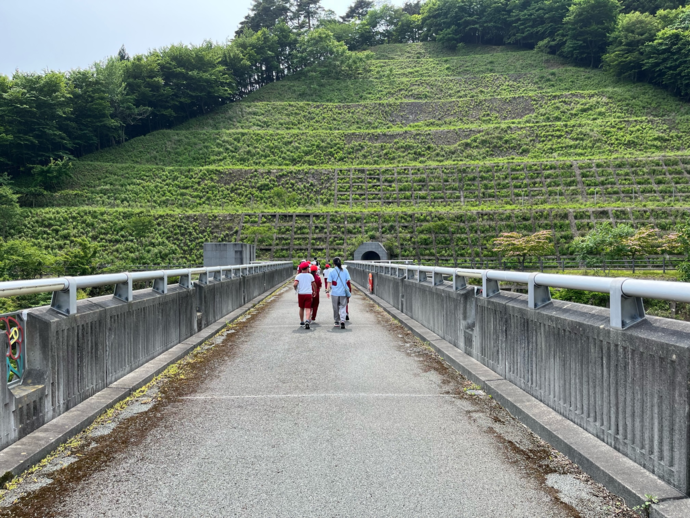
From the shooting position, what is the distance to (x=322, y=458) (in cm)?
459

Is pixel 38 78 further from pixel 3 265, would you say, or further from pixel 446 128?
pixel 446 128

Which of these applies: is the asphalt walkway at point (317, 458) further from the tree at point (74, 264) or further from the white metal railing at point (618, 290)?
the tree at point (74, 264)

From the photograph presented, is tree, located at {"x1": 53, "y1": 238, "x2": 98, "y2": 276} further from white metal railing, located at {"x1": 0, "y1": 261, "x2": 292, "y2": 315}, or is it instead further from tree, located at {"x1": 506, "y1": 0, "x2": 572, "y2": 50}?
tree, located at {"x1": 506, "y1": 0, "x2": 572, "y2": 50}

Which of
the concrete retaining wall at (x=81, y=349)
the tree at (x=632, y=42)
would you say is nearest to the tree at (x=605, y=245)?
the concrete retaining wall at (x=81, y=349)

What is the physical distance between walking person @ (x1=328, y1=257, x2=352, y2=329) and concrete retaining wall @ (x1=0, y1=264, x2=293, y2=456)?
443cm

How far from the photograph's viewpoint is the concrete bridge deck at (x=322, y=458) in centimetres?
370

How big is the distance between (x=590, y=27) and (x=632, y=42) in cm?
1518

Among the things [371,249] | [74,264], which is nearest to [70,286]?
[74,264]

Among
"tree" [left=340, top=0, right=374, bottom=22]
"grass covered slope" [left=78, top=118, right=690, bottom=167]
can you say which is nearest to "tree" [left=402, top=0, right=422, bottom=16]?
"tree" [left=340, top=0, right=374, bottom=22]

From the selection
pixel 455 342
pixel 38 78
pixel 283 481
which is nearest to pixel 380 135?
pixel 38 78

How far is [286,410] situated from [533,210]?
210 feet

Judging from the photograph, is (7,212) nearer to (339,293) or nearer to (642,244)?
(339,293)

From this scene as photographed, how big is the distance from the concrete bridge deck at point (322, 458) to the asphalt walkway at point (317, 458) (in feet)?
0.05

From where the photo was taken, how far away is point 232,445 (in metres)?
4.95
